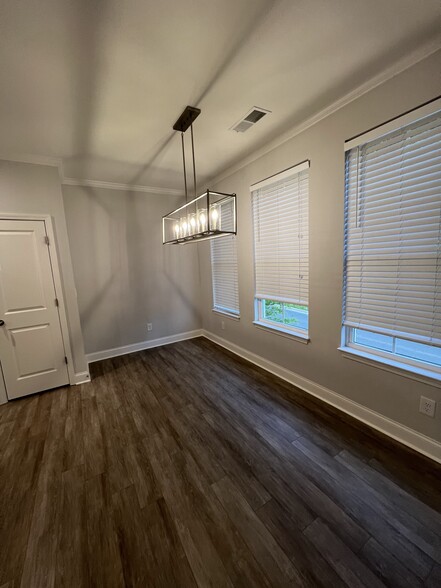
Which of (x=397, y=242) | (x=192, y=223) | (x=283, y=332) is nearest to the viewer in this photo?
(x=397, y=242)

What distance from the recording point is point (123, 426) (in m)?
2.27

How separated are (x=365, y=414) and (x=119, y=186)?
4.44m

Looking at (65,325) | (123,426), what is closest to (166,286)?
(65,325)

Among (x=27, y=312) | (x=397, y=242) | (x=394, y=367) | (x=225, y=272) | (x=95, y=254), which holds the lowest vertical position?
(x=394, y=367)

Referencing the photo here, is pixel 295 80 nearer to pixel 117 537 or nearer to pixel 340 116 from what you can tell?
pixel 340 116

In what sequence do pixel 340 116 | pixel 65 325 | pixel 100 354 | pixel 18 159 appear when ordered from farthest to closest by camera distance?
pixel 100 354 → pixel 65 325 → pixel 18 159 → pixel 340 116

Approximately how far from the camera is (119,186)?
381 centimetres

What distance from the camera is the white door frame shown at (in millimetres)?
2680

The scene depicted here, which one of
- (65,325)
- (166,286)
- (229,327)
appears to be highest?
(166,286)

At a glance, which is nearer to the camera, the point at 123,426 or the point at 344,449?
the point at 344,449

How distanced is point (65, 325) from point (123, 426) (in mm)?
1582

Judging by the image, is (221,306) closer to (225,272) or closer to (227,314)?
(227,314)

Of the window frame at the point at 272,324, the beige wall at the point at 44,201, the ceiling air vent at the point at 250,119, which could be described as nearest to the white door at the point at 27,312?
the beige wall at the point at 44,201

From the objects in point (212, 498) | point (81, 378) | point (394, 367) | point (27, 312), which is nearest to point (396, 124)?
point (394, 367)
